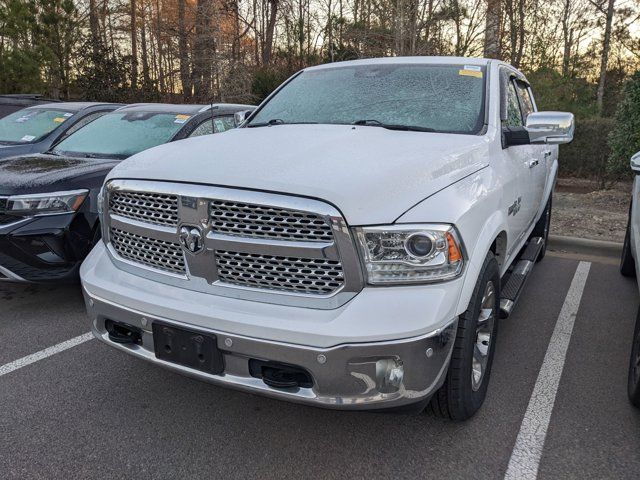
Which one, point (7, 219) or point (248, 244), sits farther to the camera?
point (7, 219)

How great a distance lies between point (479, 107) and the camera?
10.9ft

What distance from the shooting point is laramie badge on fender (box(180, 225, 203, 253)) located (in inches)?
93.2

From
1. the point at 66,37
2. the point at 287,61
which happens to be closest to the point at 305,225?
the point at 66,37

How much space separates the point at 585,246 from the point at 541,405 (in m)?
4.00

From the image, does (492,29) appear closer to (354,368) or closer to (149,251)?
(149,251)

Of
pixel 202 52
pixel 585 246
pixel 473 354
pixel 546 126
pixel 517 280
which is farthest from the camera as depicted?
pixel 202 52

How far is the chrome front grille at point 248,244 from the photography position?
2.17 meters

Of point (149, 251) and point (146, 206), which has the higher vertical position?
point (146, 206)

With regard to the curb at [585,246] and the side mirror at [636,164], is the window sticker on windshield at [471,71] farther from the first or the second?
the curb at [585,246]

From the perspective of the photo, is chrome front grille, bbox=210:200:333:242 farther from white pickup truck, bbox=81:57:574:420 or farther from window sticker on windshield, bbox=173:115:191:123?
window sticker on windshield, bbox=173:115:191:123

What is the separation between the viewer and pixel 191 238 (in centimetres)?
238

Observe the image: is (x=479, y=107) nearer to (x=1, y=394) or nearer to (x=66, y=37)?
(x=1, y=394)

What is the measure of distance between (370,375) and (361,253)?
0.47 m

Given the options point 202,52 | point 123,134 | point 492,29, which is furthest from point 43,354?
point 202,52
